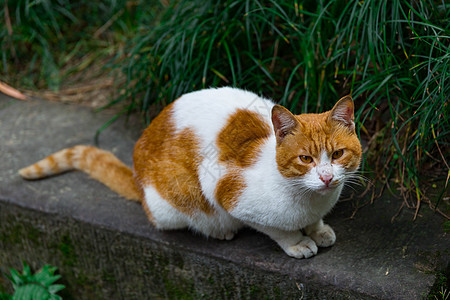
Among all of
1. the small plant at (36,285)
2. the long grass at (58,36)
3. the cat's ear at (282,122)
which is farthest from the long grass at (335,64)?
the small plant at (36,285)

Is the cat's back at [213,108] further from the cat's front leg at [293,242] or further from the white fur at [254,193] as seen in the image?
the cat's front leg at [293,242]

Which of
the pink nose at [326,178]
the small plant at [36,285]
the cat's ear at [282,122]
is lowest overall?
the small plant at [36,285]

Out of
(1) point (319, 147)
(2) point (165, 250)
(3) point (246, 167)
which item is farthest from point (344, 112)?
(2) point (165, 250)

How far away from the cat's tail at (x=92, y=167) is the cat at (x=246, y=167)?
0.49 feet

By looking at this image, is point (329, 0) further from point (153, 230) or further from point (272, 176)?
point (153, 230)

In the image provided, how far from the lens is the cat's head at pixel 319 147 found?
79.5 inches

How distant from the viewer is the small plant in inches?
112

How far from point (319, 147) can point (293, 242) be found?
535 mm

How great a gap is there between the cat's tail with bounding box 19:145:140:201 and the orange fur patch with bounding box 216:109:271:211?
71 cm

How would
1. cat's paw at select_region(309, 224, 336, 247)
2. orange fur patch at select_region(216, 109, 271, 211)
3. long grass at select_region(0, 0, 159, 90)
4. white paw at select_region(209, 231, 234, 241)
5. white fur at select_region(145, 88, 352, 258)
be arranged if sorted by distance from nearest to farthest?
white fur at select_region(145, 88, 352, 258) → orange fur patch at select_region(216, 109, 271, 211) → cat's paw at select_region(309, 224, 336, 247) → white paw at select_region(209, 231, 234, 241) → long grass at select_region(0, 0, 159, 90)

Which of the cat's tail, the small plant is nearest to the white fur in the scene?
the cat's tail

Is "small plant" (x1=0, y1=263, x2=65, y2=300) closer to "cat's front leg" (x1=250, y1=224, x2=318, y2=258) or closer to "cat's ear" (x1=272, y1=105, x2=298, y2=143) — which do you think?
"cat's front leg" (x1=250, y1=224, x2=318, y2=258)

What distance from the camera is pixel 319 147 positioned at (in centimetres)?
202

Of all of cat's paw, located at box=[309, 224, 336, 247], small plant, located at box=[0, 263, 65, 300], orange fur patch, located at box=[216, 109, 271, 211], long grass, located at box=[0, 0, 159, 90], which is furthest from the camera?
long grass, located at box=[0, 0, 159, 90]
